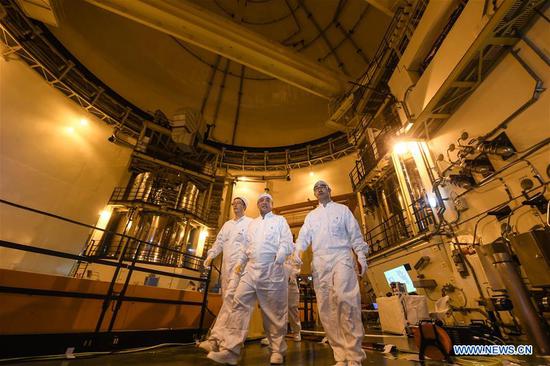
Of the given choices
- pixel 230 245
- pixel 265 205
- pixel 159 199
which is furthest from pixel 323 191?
pixel 159 199

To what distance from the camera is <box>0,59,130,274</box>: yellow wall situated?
5668 mm

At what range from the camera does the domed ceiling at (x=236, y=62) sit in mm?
8695

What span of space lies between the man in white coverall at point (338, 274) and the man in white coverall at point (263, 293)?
0.27 metres

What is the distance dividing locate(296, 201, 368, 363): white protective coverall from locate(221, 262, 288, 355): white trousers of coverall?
0.39 meters

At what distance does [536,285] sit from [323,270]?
8.55 ft

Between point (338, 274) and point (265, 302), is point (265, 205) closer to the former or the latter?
point (265, 302)

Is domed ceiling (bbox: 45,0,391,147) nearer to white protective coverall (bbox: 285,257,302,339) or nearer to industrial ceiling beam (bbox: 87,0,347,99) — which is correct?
industrial ceiling beam (bbox: 87,0,347,99)

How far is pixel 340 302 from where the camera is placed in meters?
2.02

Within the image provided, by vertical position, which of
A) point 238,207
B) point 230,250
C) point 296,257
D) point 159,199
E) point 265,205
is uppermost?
point 159,199

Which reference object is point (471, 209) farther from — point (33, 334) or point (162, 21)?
point (162, 21)

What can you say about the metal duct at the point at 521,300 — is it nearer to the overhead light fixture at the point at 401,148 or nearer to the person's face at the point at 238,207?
the overhead light fixture at the point at 401,148

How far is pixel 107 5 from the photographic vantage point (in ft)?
18.8

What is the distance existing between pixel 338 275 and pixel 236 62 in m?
11.6

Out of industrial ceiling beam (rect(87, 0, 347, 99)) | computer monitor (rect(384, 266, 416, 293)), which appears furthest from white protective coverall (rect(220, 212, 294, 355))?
industrial ceiling beam (rect(87, 0, 347, 99))
